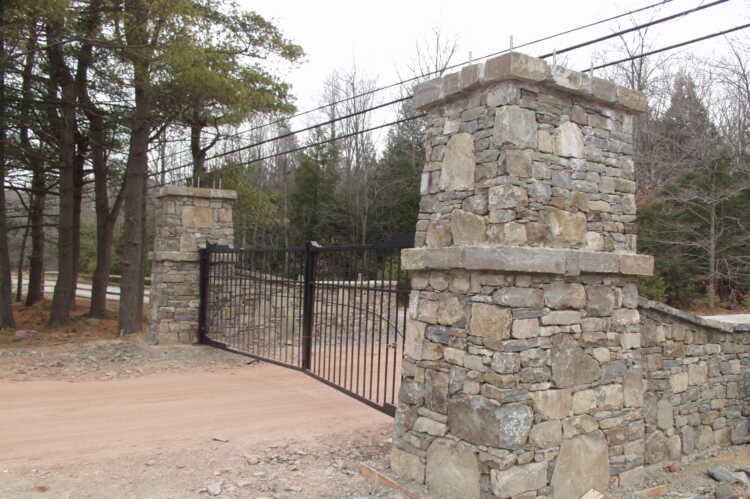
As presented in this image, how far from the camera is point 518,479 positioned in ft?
12.3

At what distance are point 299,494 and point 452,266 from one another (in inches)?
80.1

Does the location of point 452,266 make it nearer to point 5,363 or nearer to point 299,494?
point 299,494

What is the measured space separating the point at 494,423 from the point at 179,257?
708cm

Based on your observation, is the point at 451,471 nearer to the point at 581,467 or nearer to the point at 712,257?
the point at 581,467

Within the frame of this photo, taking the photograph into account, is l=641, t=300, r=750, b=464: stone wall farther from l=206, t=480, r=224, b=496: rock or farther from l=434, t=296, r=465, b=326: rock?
l=206, t=480, r=224, b=496: rock

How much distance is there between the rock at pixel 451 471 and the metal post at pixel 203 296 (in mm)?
6335

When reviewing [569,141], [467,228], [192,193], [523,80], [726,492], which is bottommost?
[726,492]

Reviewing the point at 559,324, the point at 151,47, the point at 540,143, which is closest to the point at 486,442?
the point at 559,324

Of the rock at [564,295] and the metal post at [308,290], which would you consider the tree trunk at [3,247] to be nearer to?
the metal post at [308,290]

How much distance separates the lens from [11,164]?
13727 millimetres

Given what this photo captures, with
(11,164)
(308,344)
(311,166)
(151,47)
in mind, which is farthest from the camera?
(311,166)

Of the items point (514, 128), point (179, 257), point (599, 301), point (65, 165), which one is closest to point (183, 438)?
point (599, 301)

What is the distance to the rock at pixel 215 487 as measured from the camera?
423 centimetres

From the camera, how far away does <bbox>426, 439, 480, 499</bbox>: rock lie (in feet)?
12.7
